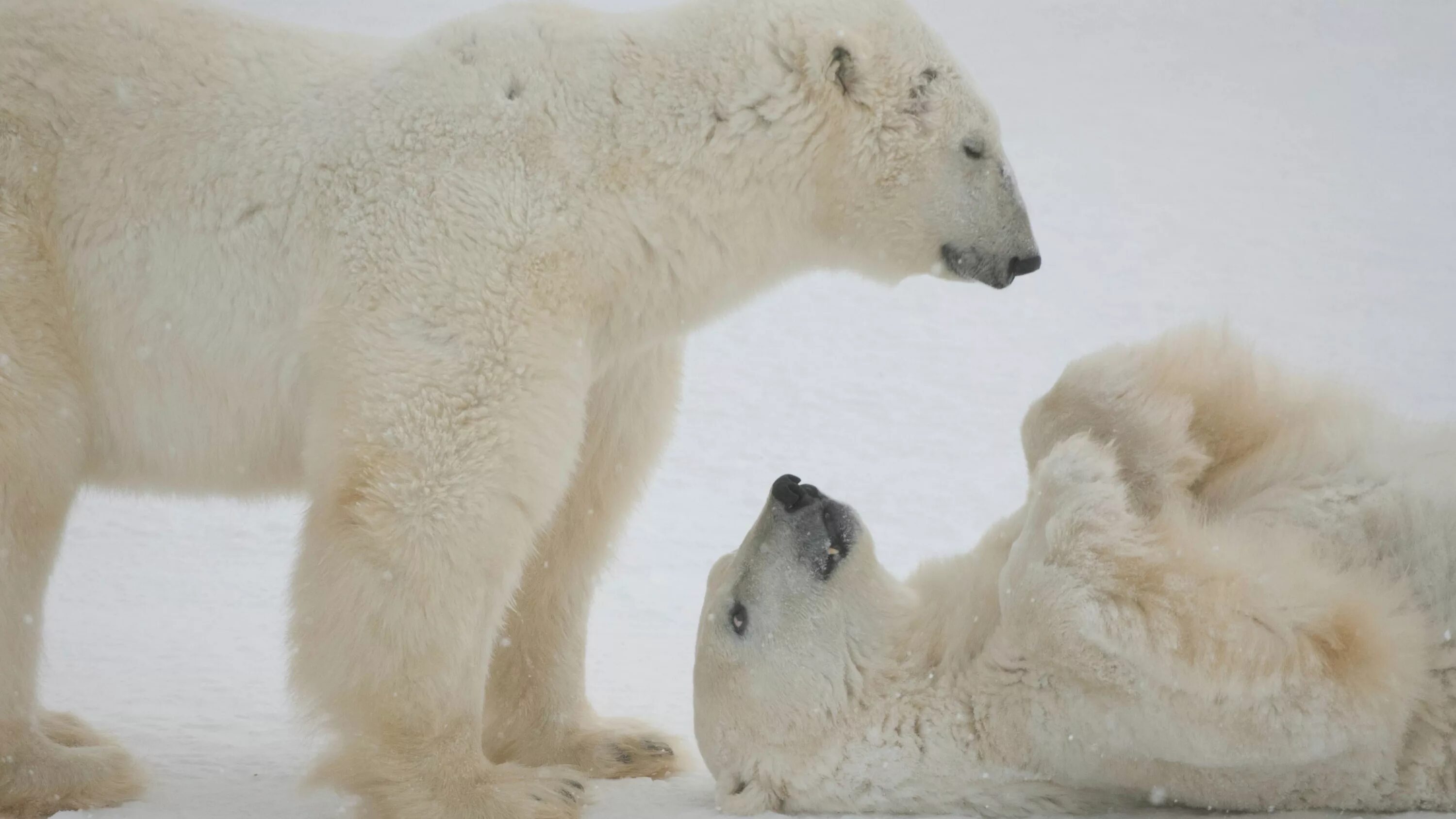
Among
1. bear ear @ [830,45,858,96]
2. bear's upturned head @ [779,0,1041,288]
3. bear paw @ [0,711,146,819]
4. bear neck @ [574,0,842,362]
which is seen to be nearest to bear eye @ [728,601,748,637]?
bear neck @ [574,0,842,362]

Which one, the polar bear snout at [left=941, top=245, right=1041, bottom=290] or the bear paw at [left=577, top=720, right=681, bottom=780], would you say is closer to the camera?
the polar bear snout at [left=941, top=245, right=1041, bottom=290]

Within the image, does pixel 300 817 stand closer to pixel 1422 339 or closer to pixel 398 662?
pixel 398 662

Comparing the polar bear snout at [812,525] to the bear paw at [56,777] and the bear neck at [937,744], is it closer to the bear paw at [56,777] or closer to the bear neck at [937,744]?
the bear neck at [937,744]

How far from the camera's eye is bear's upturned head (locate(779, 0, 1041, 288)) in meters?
3.16

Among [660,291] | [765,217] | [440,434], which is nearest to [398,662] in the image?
[440,434]

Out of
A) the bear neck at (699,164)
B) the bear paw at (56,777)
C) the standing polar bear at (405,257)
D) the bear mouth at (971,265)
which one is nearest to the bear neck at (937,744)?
the standing polar bear at (405,257)

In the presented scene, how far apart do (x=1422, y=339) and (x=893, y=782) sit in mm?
9273

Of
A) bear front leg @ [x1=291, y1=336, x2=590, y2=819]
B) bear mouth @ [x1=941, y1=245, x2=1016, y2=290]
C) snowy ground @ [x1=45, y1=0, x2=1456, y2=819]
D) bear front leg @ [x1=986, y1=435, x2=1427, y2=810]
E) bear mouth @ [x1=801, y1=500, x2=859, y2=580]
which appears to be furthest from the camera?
snowy ground @ [x1=45, y1=0, x2=1456, y2=819]

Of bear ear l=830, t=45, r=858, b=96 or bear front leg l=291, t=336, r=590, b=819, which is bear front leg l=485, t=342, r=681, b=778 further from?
bear ear l=830, t=45, r=858, b=96

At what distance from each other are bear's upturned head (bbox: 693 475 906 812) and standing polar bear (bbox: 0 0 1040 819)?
1.32 feet

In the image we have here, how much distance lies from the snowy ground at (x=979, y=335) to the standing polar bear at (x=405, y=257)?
508mm

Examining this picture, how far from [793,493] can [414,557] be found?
0.84 metres

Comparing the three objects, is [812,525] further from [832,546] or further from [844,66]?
[844,66]

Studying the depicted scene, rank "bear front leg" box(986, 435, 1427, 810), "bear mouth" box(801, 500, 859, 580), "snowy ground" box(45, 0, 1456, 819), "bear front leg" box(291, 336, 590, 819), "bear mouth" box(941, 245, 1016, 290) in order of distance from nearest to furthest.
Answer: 1. "bear front leg" box(986, 435, 1427, 810)
2. "bear front leg" box(291, 336, 590, 819)
3. "bear mouth" box(801, 500, 859, 580)
4. "bear mouth" box(941, 245, 1016, 290)
5. "snowy ground" box(45, 0, 1456, 819)
